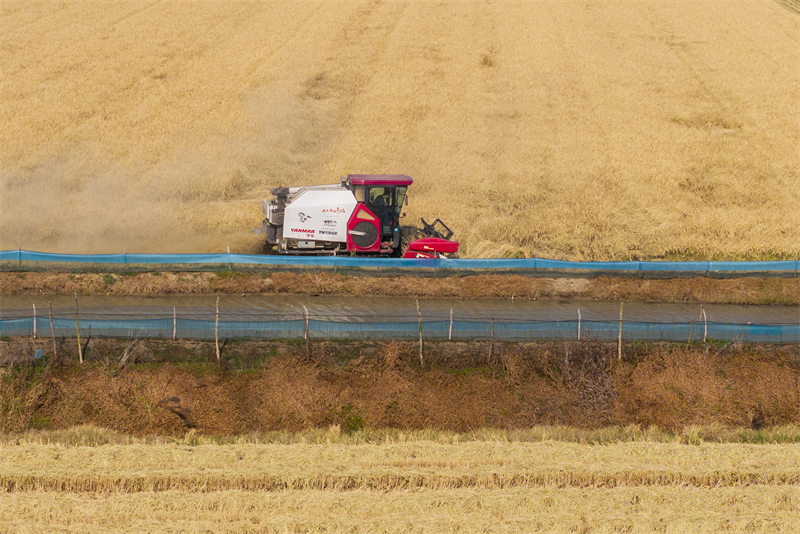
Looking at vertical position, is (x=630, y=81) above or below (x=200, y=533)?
above

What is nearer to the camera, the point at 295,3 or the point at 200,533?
the point at 200,533

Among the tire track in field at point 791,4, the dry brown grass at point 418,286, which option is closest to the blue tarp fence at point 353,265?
the dry brown grass at point 418,286

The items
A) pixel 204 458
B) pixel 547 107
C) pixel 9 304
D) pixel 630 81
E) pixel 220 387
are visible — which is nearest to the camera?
pixel 204 458

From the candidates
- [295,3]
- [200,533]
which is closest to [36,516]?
[200,533]

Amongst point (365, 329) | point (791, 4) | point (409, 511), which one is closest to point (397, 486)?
point (409, 511)

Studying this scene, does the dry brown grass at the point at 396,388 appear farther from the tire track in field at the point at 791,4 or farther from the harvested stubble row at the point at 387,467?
the tire track in field at the point at 791,4

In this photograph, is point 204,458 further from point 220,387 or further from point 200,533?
point 220,387
